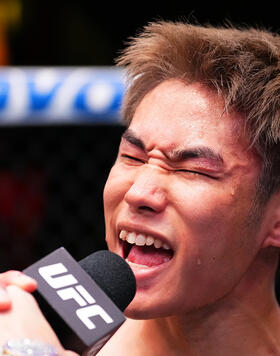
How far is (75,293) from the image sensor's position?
1096 millimetres

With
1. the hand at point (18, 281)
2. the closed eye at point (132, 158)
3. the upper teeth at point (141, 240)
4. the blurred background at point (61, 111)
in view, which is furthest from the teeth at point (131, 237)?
the blurred background at point (61, 111)

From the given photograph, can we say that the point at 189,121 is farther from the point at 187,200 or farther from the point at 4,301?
the point at 4,301

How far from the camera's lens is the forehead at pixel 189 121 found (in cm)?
149

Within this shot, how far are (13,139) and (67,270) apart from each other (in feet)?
6.81

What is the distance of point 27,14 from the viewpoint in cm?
351

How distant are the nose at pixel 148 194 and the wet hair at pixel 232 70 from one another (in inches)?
7.2

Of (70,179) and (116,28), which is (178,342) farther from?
(116,28)

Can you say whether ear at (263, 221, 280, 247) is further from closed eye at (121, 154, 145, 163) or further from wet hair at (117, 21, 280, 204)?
closed eye at (121, 154, 145, 163)

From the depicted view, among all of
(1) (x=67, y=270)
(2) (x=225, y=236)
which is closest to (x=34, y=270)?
(1) (x=67, y=270)

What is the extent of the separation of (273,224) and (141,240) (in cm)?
27

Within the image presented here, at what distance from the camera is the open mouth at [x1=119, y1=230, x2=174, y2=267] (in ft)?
4.85

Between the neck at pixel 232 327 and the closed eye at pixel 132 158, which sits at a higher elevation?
the closed eye at pixel 132 158

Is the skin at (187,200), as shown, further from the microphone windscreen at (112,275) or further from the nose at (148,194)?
the microphone windscreen at (112,275)

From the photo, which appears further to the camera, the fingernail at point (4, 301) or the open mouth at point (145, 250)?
the open mouth at point (145, 250)
